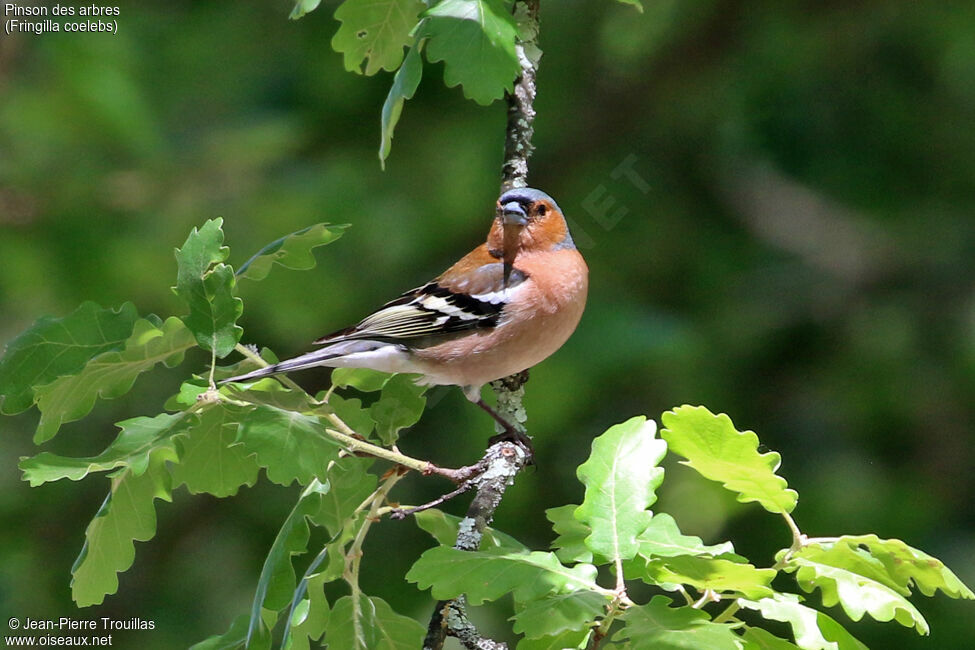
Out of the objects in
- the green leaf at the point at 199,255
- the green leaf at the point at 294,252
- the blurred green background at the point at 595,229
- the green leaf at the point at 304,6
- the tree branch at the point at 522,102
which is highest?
the green leaf at the point at 304,6

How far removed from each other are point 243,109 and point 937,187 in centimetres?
498

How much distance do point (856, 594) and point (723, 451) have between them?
1.11ft

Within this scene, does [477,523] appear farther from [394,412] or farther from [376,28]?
[376,28]

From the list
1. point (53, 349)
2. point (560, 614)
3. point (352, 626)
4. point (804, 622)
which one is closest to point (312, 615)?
point (352, 626)

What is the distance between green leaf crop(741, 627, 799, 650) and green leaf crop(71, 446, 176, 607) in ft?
4.00

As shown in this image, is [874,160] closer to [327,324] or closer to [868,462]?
[868,462]

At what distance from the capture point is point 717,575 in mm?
1734

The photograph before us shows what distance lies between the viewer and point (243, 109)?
20.5 ft

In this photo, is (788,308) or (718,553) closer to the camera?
(718,553)

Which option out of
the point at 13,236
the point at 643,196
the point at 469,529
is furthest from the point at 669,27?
the point at 469,529

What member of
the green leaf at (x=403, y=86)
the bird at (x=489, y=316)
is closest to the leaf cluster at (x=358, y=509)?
the green leaf at (x=403, y=86)

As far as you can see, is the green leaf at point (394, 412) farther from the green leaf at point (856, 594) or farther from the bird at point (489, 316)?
the green leaf at point (856, 594)

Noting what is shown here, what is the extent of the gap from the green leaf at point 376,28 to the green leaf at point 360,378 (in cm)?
98

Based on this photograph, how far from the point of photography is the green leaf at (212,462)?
2.20 meters
